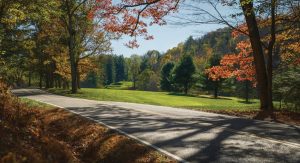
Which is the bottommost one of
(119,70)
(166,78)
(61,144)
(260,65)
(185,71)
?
(61,144)

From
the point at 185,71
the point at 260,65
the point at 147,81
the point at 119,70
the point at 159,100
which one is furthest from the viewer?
the point at 119,70

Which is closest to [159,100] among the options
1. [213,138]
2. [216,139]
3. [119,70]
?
[213,138]

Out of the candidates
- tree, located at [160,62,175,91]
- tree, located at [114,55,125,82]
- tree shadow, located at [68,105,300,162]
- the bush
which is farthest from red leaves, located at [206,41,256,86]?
tree, located at [114,55,125,82]

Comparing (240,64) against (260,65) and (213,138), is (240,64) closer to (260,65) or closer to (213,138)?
(260,65)

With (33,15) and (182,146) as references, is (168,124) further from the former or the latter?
(33,15)

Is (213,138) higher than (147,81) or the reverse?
the reverse

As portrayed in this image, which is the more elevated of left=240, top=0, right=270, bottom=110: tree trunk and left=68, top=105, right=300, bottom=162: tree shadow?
left=240, top=0, right=270, bottom=110: tree trunk

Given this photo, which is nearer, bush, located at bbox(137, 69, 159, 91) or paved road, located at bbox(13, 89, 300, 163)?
paved road, located at bbox(13, 89, 300, 163)

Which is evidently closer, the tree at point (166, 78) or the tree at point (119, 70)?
the tree at point (166, 78)

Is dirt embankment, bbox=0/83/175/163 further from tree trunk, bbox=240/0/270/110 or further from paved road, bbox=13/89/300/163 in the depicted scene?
tree trunk, bbox=240/0/270/110

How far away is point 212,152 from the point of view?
8.28 m

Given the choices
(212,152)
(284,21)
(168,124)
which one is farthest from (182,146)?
(284,21)

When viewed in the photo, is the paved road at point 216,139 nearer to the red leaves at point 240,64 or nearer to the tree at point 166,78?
the red leaves at point 240,64

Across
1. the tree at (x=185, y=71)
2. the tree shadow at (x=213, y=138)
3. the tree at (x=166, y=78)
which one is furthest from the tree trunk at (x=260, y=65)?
the tree at (x=166, y=78)
